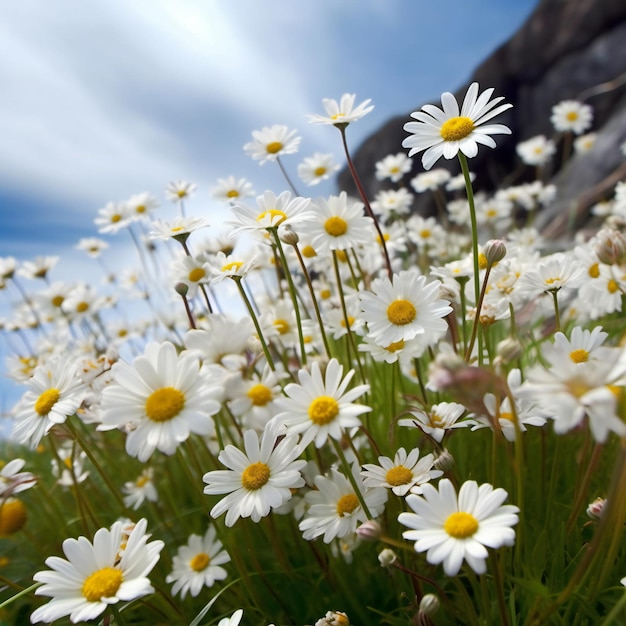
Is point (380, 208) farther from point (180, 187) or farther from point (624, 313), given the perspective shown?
point (624, 313)

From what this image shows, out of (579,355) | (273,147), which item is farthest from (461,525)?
(273,147)

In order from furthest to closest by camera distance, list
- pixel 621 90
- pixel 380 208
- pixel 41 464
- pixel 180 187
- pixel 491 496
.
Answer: pixel 621 90 → pixel 41 464 → pixel 380 208 → pixel 180 187 → pixel 491 496

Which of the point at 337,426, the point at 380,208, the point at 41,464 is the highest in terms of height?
the point at 380,208

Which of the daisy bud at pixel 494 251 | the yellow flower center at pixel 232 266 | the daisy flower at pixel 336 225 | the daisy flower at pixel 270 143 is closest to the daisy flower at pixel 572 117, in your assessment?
the daisy flower at pixel 270 143

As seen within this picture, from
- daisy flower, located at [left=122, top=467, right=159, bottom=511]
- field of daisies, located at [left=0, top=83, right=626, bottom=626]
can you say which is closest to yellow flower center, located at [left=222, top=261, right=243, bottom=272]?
field of daisies, located at [left=0, top=83, right=626, bottom=626]

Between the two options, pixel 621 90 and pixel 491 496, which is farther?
pixel 621 90

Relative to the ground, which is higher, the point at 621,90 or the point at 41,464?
the point at 621,90

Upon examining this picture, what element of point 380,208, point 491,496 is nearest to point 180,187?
point 380,208
